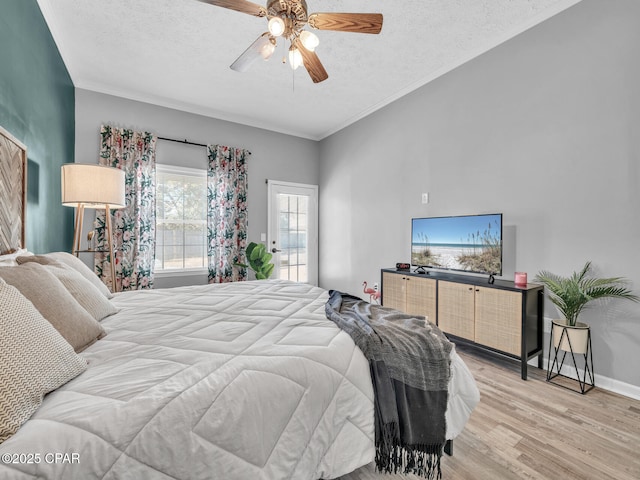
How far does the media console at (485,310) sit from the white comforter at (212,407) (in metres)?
1.21

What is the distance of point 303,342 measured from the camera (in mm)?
1209

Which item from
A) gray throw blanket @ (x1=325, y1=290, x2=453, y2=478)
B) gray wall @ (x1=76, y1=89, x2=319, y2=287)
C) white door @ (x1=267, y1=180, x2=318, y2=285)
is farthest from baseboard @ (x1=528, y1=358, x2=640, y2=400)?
gray wall @ (x1=76, y1=89, x2=319, y2=287)

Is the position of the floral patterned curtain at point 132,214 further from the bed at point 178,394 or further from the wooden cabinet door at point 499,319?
the wooden cabinet door at point 499,319

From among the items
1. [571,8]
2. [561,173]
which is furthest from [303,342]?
[571,8]

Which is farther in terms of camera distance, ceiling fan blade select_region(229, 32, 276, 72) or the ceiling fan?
ceiling fan blade select_region(229, 32, 276, 72)

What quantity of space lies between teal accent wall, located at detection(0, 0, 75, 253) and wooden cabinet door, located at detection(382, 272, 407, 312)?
325 centimetres

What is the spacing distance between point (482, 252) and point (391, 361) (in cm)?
197

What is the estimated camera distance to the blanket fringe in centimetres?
117

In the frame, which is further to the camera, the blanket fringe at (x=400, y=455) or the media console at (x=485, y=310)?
the media console at (x=485, y=310)

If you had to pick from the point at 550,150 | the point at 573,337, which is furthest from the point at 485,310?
the point at 550,150

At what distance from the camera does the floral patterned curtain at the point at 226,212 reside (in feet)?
13.9

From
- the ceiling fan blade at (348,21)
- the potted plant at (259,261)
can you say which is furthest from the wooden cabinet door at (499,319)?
the potted plant at (259,261)

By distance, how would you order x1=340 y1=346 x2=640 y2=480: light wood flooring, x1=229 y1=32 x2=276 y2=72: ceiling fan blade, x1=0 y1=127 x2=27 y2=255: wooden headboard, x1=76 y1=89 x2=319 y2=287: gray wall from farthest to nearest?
x1=76 y1=89 x2=319 y2=287: gray wall < x1=229 y1=32 x2=276 y2=72: ceiling fan blade < x1=0 y1=127 x2=27 y2=255: wooden headboard < x1=340 y1=346 x2=640 y2=480: light wood flooring

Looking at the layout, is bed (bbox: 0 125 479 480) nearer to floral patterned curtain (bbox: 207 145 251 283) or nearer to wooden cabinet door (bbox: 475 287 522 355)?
wooden cabinet door (bbox: 475 287 522 355)
